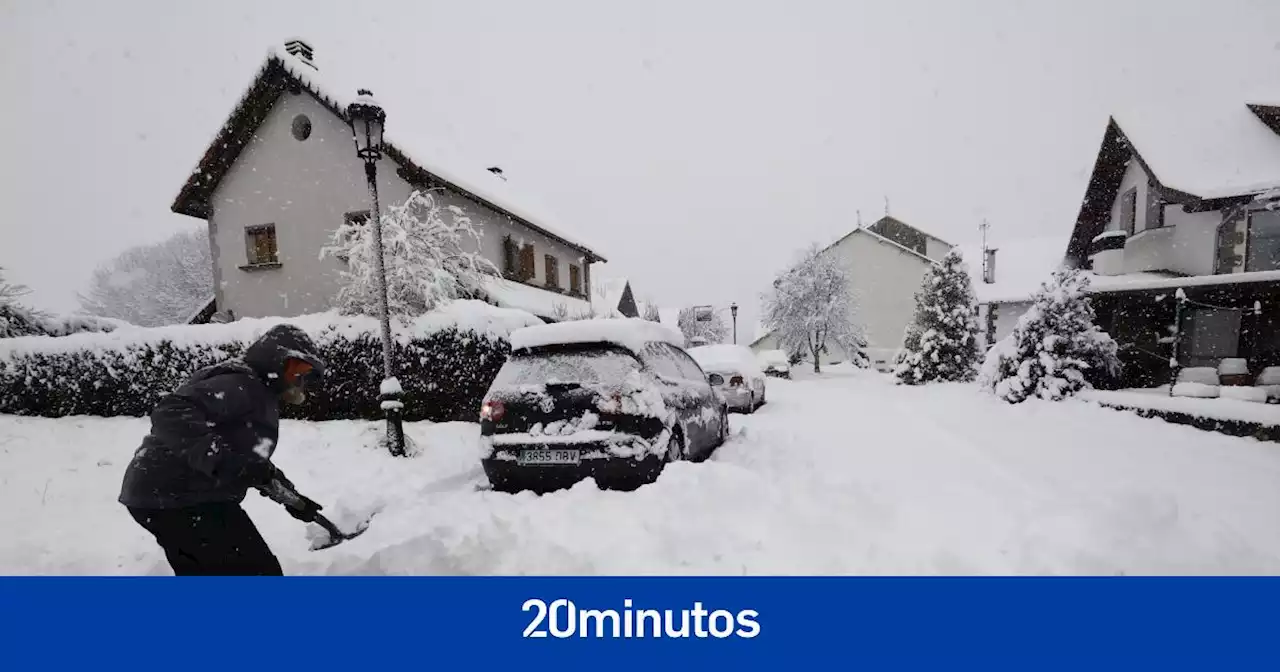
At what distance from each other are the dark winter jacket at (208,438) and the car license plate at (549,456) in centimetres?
182

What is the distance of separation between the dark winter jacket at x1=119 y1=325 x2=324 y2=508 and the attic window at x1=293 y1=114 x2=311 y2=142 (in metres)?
10.6

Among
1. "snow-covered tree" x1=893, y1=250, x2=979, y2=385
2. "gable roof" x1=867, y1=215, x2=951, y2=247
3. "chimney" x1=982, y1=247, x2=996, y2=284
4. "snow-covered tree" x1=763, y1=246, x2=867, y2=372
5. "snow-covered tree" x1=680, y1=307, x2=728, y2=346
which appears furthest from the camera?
"snow-covered tree" x1=680, y1=307, x2=728, y2=346

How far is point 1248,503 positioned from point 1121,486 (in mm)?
500

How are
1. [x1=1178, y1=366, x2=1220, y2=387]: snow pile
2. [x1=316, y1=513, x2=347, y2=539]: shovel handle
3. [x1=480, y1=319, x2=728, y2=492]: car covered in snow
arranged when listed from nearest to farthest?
[x1=316, y1=513, x2=347, y2=539]: shovel handle
[x1=480, y1=319, x2=728, y2=492]: car covered in snow
[x1=1178, y1=366, x2=1220, y2=387]: snow pile

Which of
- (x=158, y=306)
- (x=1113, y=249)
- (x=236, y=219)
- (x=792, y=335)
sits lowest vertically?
(x=792, y=335)

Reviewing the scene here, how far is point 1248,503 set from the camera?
2.49m

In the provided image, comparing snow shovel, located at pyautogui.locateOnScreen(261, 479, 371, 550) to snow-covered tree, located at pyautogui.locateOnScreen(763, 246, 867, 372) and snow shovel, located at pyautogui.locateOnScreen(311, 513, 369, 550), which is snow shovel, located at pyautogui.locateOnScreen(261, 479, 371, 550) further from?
snow-covered tree, located at pyautogui.locateOnScreen(763, 246, 867, 372)

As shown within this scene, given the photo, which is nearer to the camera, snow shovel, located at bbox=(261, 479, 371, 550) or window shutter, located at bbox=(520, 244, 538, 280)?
snow shovel, located at bbox=(261, 479, 371, 550)

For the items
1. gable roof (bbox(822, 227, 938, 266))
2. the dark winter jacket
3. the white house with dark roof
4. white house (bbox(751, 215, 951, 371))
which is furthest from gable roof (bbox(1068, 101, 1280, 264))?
white house (bbox(751, 215, 951, 371))

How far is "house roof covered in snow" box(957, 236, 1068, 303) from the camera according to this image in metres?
23.6

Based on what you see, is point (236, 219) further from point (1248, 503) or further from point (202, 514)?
point (1248, 503)

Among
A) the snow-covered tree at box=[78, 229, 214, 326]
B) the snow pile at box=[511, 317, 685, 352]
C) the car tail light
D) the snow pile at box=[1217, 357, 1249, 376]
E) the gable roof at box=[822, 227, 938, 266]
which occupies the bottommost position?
the snow pile at box=[1217, 357, 1249, 376]
